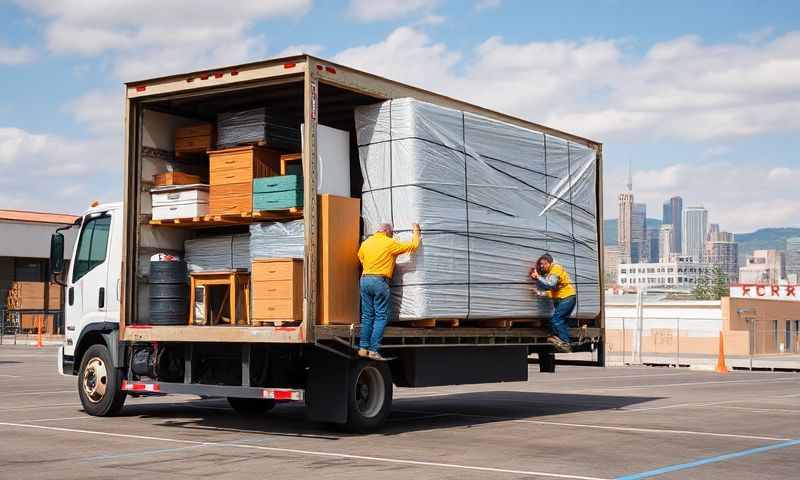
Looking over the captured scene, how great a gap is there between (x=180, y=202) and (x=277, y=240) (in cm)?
166

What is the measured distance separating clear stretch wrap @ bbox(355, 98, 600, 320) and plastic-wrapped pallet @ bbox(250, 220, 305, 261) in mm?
989

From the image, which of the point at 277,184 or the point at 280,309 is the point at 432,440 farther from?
the point at 277,184

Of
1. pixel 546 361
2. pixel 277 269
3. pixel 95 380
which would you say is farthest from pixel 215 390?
pixel 546 361

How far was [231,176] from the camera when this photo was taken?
40.7 ft

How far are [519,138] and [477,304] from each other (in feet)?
8.26

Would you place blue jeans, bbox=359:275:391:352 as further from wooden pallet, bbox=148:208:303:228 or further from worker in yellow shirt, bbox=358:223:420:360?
wooden pallet, bbox=148:208:303:228

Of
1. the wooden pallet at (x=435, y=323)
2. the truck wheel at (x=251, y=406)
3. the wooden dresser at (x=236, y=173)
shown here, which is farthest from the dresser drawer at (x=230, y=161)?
the truck wheel at (x=251, y=406)

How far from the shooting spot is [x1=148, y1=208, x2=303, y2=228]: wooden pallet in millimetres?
12039

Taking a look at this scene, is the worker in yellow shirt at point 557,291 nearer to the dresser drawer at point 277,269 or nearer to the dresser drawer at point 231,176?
the dresser drawer at point 277,269

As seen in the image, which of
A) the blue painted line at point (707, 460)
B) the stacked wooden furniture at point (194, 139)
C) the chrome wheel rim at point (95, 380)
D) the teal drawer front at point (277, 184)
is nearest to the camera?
the blue painted line at point (707, 460)

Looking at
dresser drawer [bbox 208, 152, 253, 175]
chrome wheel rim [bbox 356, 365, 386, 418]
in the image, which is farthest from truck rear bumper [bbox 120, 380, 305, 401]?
dresser drawer [bbox 208, 152, 253, 175]

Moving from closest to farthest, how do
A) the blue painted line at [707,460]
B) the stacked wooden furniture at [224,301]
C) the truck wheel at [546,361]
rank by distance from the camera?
the blue painted line at [707,460] < the stacked wooden furniture at [224,301] < the truck wheel at [546,361]

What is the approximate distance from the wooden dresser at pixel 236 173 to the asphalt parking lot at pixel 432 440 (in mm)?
2669

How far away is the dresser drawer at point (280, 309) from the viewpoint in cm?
1136
